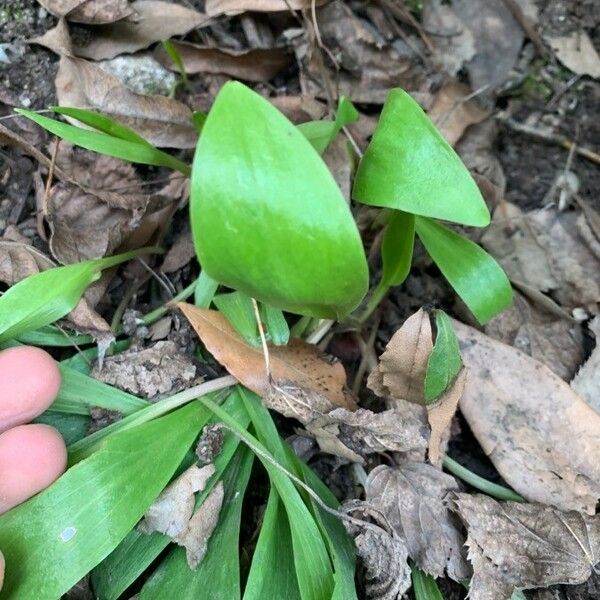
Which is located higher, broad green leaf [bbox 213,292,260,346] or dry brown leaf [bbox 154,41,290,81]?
dry brown leaf [bbox 154,41,290,81]

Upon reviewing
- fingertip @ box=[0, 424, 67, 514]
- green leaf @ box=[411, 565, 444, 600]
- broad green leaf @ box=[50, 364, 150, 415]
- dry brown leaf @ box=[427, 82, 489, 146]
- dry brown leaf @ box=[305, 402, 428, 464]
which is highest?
dry brown leaf @ box=[427, 82, 489, 146]

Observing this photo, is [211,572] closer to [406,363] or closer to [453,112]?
[406,363]

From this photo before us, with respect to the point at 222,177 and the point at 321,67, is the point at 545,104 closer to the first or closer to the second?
the point at 321,67

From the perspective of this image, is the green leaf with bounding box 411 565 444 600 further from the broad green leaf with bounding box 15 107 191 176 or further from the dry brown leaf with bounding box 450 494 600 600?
the broad green leaf with bounding box 15 107 191 176

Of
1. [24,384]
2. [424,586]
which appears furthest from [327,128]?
[424,586]

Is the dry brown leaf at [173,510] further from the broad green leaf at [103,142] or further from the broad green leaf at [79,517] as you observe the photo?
the broad green leaf at [103,142]

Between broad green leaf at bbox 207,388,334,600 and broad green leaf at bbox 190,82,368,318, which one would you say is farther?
broad green leaf at bbox 207,388,334,600

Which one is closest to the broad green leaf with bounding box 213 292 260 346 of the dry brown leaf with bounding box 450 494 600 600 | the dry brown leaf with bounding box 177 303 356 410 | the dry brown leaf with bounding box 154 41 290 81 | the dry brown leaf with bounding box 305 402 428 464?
the dry brown leaf with bounding box 177 303 356 410

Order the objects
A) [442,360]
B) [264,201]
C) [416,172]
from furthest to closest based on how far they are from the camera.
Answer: [442,360] → [416,172] → [264,201]
